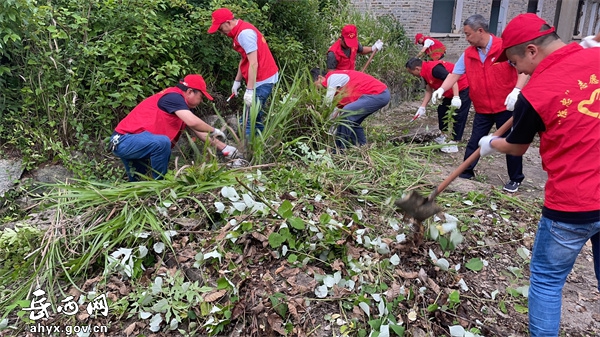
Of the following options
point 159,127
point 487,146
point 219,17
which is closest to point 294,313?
point 487,146

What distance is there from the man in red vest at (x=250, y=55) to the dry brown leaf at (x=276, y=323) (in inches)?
90.4

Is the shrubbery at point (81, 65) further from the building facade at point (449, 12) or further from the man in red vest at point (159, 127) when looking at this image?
the building facade at point (449, 12)

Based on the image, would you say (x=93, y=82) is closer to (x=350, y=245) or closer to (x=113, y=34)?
(x=113, y=34)

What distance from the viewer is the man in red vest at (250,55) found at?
4.32 meters

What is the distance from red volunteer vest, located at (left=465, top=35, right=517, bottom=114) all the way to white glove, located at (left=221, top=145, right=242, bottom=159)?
7.59ft

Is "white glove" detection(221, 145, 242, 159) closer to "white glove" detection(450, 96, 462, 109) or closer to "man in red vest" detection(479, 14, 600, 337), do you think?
"man in red vest" detection(479, 14, 600, 337)

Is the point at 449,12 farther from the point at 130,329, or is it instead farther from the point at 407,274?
the point at 130,329

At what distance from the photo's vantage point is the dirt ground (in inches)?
95.6

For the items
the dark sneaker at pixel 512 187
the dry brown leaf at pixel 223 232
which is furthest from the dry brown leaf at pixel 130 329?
the dark sneaker at pixel 512 187

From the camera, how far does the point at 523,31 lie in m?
1.94

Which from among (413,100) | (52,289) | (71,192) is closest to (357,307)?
(52,289)

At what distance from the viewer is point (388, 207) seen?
3025 millimetres

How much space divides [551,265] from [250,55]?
334 cm

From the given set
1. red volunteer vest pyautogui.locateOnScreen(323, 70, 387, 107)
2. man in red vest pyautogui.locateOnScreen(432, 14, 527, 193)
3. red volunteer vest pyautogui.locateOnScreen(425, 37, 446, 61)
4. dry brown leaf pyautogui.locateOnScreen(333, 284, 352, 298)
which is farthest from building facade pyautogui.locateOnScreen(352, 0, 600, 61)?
dry brown leaf pyautogui.locateOnScreen(333, 284, 352, 298)
